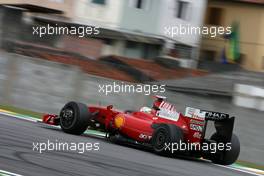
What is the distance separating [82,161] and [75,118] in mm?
3736

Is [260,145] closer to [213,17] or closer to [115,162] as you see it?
[115,162]

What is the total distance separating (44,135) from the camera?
1263cm

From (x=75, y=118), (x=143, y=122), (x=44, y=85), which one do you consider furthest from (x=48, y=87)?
(x=143, y=122)

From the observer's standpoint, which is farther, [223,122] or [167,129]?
[223,122]

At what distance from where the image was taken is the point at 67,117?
13961 mm

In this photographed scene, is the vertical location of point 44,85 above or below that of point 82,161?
below

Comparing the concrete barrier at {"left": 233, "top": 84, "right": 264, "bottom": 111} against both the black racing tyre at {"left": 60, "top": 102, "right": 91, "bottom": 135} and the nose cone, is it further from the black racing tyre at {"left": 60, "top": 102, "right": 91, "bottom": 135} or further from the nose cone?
the black racing tyre at {"left": 60, "top": 102, "right": 91, "bottom": 135}

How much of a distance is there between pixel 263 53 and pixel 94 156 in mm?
29932

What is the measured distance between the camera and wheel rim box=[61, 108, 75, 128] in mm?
13867

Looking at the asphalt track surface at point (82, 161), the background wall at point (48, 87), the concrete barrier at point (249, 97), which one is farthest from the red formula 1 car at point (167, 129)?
the background wall at point (48, 87)

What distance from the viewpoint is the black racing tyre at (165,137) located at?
12344 millimetres

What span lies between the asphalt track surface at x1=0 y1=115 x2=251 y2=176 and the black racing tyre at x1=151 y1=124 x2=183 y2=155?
0.55 feet

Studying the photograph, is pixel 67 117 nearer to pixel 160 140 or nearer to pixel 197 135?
pixel 160 140

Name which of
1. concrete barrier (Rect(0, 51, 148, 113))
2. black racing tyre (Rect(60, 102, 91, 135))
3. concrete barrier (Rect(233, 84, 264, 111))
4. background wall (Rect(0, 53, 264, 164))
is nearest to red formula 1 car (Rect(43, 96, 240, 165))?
black racing tyre (Rect(60, 102, 91, 135))
